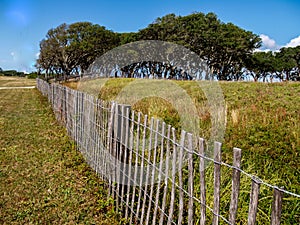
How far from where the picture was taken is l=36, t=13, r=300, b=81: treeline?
38.6 m

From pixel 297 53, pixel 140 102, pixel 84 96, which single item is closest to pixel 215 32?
pixel 297 53

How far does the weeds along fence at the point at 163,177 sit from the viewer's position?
2.14 meters

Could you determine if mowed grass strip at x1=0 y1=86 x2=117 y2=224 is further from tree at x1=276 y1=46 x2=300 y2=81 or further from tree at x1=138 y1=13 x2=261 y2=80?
tree at x1=276 y1=46 x2=300 y2=81

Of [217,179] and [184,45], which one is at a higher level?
[184,45]

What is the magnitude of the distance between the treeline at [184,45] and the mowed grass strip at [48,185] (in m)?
31.3

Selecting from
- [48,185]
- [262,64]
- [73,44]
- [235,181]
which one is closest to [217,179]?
[235,181]

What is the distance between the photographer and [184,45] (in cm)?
3809

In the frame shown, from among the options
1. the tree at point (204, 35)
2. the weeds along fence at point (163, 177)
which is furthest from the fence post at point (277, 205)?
the tree at point (204, 35)

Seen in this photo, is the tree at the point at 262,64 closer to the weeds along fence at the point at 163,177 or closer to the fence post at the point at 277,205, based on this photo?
the weeds along fence at the point at 163,177

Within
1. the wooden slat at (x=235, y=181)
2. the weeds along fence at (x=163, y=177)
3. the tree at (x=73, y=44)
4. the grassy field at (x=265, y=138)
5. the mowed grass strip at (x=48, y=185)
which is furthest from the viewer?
the tree at (x=73, y=44)

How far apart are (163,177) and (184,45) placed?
36433 mm

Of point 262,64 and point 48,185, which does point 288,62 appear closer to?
point 262,64

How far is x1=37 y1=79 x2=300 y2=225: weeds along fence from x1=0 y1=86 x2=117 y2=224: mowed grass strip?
273 millimetres

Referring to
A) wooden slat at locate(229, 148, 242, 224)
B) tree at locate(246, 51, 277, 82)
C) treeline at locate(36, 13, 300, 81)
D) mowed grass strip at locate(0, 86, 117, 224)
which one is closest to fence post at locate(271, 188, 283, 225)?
wooden slat at locate(229, 148, 242, 224)
